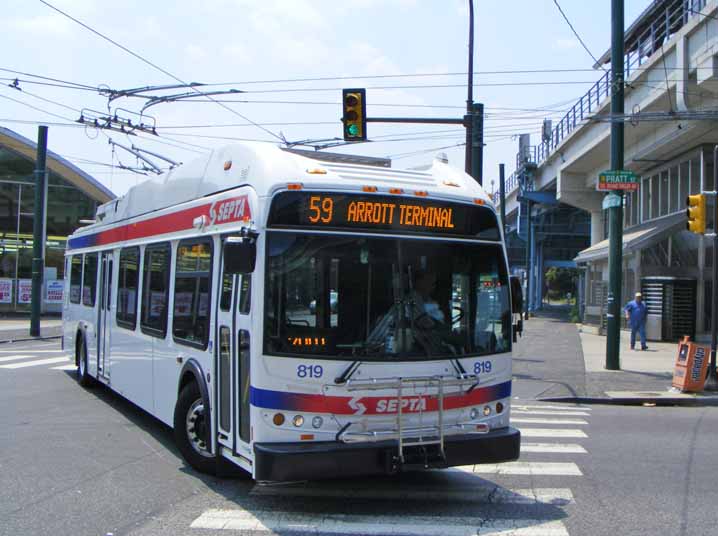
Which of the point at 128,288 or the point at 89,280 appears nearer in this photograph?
the point at 128,288

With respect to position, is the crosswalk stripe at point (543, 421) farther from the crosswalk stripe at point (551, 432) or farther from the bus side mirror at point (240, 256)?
the bus side mirror at point (240, 256)

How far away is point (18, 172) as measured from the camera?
3547cm

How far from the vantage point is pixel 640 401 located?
1326 cm

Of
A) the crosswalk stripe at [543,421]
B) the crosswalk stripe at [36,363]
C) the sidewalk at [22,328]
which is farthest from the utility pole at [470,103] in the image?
the sidewalk at [22,328]

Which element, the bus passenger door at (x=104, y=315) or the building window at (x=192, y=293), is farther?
the bus passenger door at (x=104, y=315)

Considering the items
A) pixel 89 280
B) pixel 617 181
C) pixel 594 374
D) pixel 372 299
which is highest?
pixel 617 181

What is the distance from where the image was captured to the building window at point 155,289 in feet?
27.8

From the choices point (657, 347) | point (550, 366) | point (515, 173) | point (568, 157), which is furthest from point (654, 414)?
point (515, 173)

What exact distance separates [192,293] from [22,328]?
A: 73.5ft

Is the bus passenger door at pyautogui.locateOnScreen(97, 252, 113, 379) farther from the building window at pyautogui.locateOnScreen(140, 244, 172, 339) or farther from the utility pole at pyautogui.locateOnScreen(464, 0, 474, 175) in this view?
the utility pole at pyautogui.locateOnScreen(464, 0, 474, 175)

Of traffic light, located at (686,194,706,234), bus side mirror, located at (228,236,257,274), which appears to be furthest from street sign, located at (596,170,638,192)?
bus side mirror, located at (228,236,257,274)

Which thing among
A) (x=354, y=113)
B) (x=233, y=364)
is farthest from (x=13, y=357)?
(x=233, y=364)

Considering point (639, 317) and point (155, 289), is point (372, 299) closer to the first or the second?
point (155, 289)

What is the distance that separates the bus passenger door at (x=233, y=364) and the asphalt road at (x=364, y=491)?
2.06 feet
